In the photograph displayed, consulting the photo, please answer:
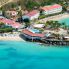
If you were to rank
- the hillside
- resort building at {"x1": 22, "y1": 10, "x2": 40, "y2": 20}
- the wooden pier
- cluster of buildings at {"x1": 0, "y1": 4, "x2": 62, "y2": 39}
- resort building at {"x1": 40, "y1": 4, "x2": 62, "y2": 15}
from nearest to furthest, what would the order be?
the wooden pier < cluster of buildings at {"x1": 0, "y1": 4, "x2": 62, "y2": 39} < resort building at {"x1": 22, "y1": 10, "x2": 40, "y2": 20} < resort building at {"x1": 40, "y1": 4, "x2": 62, "y2": 15} < the hillside

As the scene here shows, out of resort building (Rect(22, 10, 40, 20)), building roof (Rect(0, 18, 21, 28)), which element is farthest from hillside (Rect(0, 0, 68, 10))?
building roof (Rect(0, 18, 21, 28))

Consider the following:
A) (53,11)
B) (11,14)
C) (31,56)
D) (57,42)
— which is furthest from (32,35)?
(53,11)

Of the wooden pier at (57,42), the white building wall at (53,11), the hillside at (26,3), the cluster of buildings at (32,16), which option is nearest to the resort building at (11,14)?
the cluster of buildings at (32,16)

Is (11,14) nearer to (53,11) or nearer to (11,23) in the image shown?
(11,23)

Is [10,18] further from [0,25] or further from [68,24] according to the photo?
[68,24]

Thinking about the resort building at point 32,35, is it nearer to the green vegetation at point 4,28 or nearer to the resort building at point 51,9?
the green vegetation at point 4,28

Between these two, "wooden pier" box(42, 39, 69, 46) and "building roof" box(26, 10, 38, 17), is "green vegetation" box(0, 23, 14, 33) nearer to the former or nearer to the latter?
"building roof" box(26, 10, 38, 17)

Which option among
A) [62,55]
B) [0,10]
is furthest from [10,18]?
[62,55]

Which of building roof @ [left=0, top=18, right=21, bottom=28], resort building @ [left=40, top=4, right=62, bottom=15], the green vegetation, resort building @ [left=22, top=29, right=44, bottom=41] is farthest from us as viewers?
resort building @ [left=40, top=4, right=62, bottom=15]
